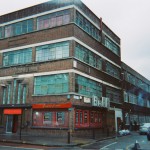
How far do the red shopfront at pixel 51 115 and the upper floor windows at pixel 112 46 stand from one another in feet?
50.1

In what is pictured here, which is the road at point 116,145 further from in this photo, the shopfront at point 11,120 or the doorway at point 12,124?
the doorway at point 12,124

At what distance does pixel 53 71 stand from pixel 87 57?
517cm

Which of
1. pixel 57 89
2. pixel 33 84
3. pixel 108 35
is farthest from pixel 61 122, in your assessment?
pixel 108 35

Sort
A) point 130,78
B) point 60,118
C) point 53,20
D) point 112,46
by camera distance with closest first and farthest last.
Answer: point 60,118
point 53,20
point 112,46
point 130,78

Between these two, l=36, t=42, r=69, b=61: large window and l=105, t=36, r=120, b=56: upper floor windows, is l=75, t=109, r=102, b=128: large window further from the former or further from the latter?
l=105, t=36, r=120, b=56: upper floor windows

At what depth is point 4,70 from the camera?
3109 centimetres

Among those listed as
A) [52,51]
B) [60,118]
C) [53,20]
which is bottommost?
[60,118]

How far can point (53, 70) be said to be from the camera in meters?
26.9

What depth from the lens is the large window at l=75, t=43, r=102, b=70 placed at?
2774 cm

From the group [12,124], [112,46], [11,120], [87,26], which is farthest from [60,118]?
[112,46]

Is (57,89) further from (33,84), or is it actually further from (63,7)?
(63,7)

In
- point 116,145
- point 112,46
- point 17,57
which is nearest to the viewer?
point 116,145

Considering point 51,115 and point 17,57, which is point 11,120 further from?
point 17,57

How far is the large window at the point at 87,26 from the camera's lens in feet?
93.8
